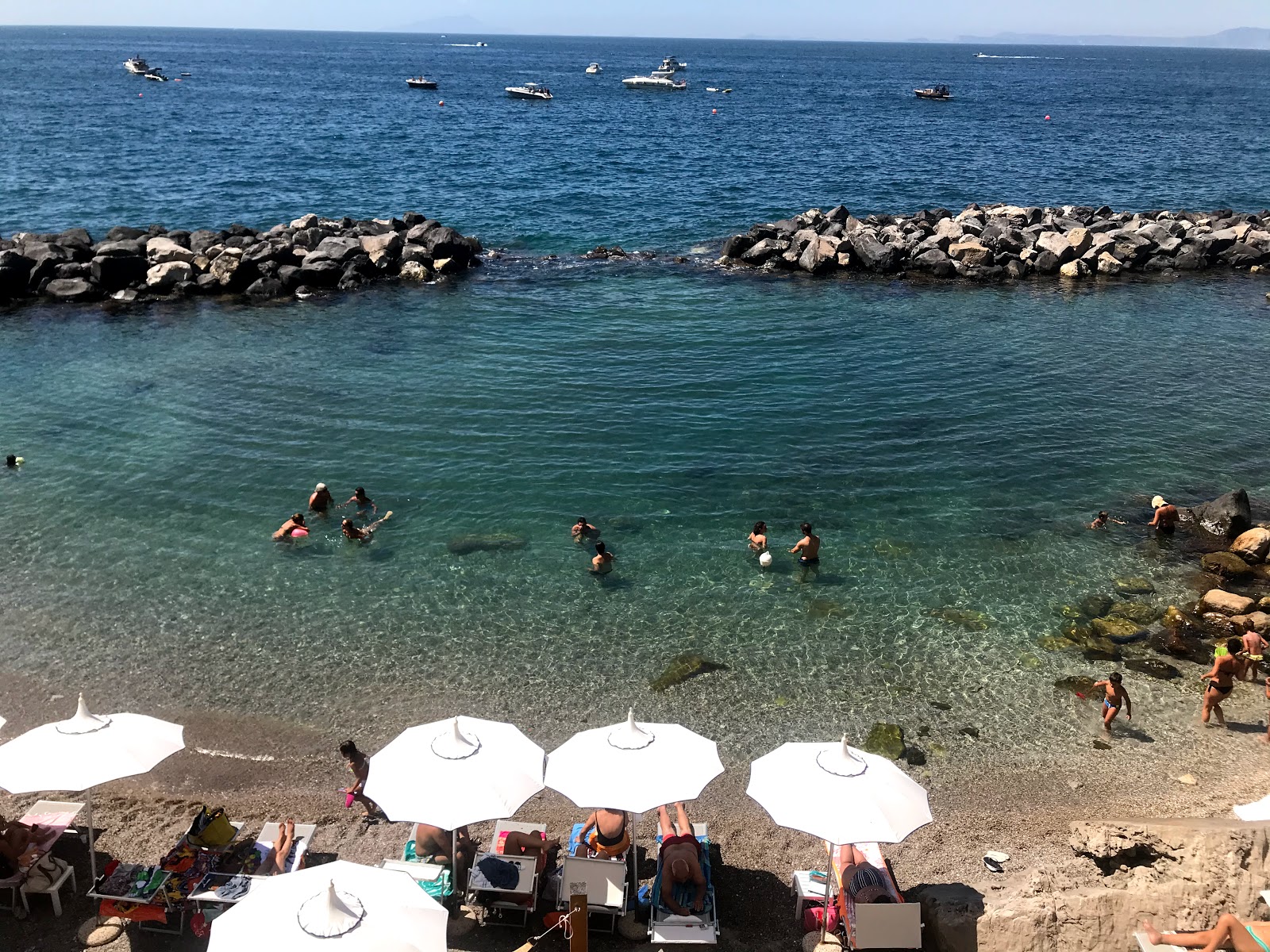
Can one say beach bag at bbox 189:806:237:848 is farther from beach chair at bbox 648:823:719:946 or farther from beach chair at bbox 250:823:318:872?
beach chair at bbox 648:823:719:946

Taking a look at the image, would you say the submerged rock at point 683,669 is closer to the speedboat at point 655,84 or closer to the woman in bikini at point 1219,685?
the woman in bikini at point 1219,685

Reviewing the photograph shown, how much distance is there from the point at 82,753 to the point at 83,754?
28 millimetres

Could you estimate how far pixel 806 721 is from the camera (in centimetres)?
1591

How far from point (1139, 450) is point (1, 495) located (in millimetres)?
31214

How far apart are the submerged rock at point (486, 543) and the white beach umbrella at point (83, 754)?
30.5 feet

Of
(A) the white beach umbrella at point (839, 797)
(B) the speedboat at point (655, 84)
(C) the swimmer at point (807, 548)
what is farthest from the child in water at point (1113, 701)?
(B) the speedboat at point (655, 84)

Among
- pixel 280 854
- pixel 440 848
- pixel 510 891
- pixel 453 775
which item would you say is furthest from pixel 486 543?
pixel 510 891

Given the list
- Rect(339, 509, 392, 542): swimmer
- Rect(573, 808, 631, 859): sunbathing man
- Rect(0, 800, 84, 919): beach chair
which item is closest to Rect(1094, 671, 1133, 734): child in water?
Rect(573, 808, 631, 859): sunbathing man

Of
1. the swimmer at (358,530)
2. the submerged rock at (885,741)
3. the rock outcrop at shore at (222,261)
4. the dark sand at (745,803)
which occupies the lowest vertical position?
the dark sand at (745,803)

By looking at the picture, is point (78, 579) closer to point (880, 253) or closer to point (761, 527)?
point (761, 527)

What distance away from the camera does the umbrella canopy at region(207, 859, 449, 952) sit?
8844mm

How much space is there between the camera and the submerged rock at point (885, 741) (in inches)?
591

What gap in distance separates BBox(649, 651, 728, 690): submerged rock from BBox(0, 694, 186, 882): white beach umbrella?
8.22 metres

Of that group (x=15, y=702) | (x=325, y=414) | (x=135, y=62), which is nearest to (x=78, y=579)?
(x=15, y=702)
